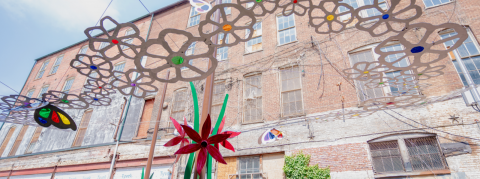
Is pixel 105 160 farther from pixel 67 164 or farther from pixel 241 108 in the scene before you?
pixel 241 108

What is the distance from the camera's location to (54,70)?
65.2 ft

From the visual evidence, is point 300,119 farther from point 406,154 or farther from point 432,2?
point 432,2

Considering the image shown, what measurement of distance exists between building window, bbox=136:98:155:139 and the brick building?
6 cm

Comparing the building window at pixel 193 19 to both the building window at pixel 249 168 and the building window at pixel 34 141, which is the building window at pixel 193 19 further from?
the building window at pixel 34 141

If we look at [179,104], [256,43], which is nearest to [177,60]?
[256,43]

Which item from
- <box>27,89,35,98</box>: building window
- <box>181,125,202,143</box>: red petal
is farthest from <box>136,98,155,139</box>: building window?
<box>27,89,35,98</box>: building window

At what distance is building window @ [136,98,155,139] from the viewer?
12056 millimetres

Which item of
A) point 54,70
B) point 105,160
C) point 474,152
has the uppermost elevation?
point 54,70

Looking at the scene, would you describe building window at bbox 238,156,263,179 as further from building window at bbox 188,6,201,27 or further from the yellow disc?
building window at bbox 188,6,201,27

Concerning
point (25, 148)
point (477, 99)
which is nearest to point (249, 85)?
point (477, 99)

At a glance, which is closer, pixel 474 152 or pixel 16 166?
pixel 474 152

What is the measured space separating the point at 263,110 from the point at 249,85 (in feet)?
4.99

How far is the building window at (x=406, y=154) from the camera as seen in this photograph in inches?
256

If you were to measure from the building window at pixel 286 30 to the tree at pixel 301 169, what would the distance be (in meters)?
5.25
